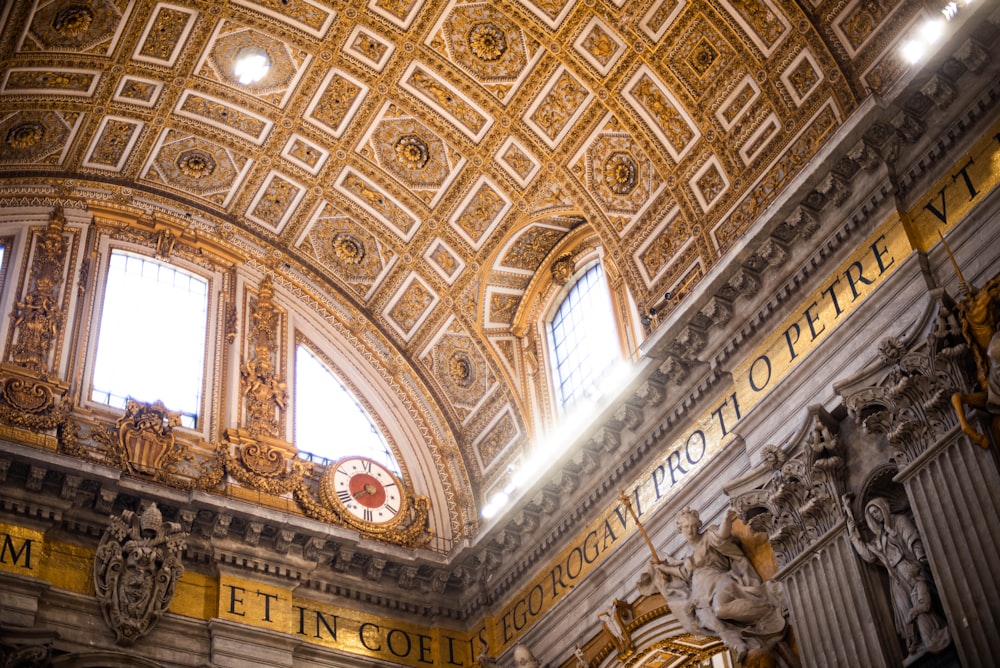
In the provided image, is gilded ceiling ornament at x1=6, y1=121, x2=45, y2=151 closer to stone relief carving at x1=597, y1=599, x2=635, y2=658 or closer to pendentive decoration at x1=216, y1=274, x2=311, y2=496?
pendentive decoration at x1=216, y1=274, x2=311, y2=496

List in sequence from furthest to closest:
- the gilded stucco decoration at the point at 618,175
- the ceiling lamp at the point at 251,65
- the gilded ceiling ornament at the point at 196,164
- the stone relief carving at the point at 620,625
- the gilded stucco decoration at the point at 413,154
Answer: the gilded ceiling ornament at the point at 196,164
the gilded stucco decoration at the point at 413,154
the ceiling lamp at the point at 251,65
the gilded stucco decoration at the point at 618,175
the stone relief carving at the point at 620,625

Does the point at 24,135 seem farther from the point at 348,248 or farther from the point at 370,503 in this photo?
the point at 370,503

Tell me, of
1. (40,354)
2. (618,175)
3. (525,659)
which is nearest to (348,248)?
(618,175)

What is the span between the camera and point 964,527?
1184cm

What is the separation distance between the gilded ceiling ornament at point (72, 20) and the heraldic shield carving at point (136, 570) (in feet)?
22.5

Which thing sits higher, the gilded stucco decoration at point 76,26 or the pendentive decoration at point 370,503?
the gilded stucco decoration at point 76,26

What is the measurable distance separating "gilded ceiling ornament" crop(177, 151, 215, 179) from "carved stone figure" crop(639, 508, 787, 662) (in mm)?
9668

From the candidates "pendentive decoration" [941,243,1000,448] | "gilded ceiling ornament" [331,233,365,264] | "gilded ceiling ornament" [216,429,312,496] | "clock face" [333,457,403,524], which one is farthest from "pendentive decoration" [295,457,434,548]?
"pendentive decoration" [941,243,1000,448]

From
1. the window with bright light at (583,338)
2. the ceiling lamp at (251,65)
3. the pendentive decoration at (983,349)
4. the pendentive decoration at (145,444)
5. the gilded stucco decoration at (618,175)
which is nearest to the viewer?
the pendentive decoration at (983,349)

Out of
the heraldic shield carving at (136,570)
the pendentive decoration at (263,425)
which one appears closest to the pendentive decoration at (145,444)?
the pendentive decoration at (263,425)

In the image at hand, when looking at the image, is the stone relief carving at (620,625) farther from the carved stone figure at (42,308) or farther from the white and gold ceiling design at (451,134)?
the carved stone figure at (42,308)

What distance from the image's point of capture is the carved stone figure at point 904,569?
12.1 metres

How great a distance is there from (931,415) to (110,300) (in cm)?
1226

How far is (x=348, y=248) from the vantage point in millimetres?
21406
